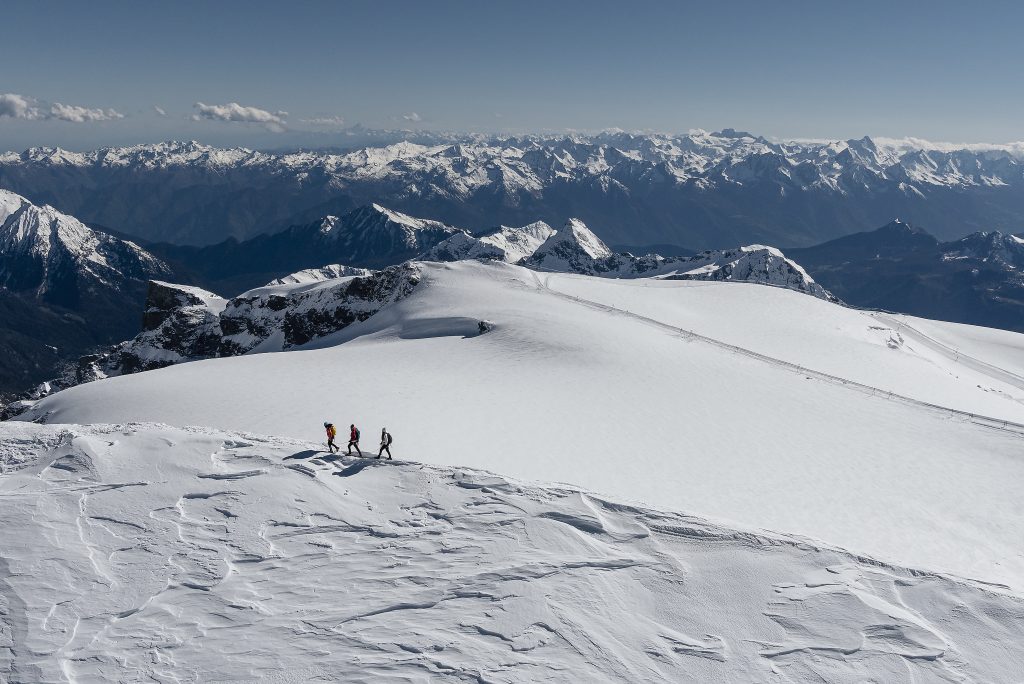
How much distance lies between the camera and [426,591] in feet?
47.9

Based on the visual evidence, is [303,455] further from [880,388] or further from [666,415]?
[880,388]

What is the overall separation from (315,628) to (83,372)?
133208 millimetres

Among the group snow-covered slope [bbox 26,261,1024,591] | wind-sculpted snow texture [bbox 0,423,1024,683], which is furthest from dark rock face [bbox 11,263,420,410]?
wind-sculpted snow texture [bbox 0,423,1024,683]

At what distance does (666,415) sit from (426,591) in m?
21.2

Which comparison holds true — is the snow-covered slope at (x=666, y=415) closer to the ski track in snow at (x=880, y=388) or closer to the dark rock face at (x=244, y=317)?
the ski track in snow at (x=880, y=388)

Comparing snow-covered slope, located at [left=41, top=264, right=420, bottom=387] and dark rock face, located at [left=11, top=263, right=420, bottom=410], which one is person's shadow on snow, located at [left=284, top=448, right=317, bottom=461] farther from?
snow-covered slope, located at [left=41, top=264, right=420, bottom=387]

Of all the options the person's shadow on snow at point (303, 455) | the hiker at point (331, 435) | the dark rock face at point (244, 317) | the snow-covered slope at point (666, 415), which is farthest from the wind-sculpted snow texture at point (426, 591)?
the dark rock face at point (244, 317)

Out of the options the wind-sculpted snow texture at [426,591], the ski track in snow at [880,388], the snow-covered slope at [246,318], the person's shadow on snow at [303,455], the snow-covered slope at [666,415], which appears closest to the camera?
the wind-sculpted snow texture at [426,591]

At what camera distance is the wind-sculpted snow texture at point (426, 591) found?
12609mm

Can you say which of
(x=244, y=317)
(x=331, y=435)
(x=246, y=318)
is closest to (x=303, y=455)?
(x=331, y=435)

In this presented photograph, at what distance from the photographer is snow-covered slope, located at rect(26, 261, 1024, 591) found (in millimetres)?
22922

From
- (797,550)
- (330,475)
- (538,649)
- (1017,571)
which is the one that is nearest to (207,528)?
(330,475)

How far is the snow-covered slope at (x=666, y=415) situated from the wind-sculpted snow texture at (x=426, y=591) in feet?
11.4

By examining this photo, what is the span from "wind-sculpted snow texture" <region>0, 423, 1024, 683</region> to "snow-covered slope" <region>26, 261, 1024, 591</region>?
3464mm
